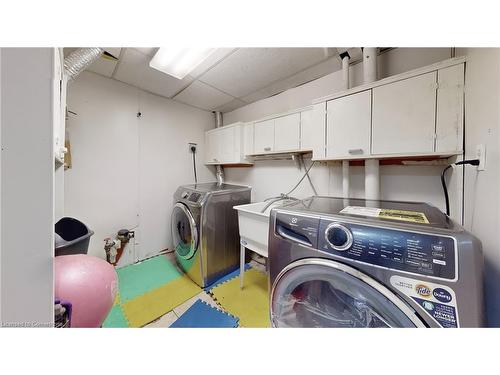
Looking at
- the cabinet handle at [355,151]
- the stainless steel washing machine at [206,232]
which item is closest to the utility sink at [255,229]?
the stainless steel washing machine at [206,232]

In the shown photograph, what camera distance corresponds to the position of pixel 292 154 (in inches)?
74.0

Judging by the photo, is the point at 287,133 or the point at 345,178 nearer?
the point at 345,178

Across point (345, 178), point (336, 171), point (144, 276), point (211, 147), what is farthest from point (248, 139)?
point (144, 276)

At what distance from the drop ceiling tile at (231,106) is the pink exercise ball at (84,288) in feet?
7.65

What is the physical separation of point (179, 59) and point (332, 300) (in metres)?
2.06

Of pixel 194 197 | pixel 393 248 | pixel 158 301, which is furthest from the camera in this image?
pixel 194 197

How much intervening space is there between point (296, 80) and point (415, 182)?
146 centimetres

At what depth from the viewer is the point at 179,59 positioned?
4.81ft

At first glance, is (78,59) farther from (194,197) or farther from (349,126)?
(349,126)

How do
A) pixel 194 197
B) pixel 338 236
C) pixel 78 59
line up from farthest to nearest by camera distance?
pixel 194 197
pixel 78 59
pixel 338 236

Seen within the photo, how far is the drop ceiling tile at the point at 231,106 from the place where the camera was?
2.42m

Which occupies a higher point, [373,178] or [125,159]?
[125,159]

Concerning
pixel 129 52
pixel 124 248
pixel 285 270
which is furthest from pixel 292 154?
pixel 124 248

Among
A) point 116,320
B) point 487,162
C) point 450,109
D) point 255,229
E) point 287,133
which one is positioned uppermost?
point 287,133
